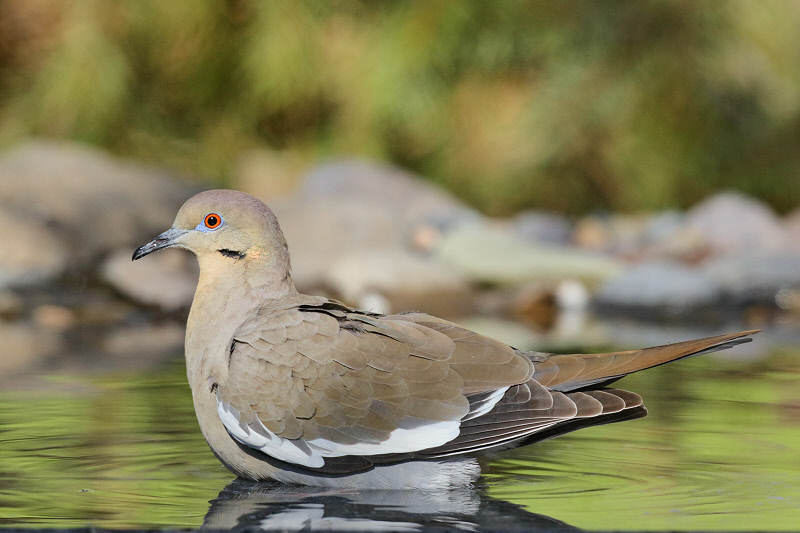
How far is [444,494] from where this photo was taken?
2943mm

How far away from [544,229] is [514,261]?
121 centimetres

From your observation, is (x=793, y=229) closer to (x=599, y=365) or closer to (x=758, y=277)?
(x=758, y=277)

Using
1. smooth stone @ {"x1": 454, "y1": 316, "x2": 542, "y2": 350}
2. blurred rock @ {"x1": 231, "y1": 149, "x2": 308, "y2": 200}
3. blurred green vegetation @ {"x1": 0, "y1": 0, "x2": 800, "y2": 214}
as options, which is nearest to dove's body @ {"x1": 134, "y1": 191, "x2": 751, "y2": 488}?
smooth stone @ {"x1": 454, "y1": 316, "x2": 542, "y2": 350}

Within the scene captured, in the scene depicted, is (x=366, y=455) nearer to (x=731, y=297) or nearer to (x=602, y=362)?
(x=602, y=362)

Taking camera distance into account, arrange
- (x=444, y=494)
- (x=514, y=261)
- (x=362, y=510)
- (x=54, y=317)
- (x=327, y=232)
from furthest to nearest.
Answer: (x=327, y=232) → (x=514, y=261) → (x=54, y=317) → (x=444, y=494) → (x=362, y=510)

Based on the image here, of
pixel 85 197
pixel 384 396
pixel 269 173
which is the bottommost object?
pixel 384 396

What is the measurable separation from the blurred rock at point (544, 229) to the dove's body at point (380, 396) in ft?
18.9

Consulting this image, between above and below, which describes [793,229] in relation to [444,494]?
above

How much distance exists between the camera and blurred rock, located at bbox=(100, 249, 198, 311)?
23.3ft

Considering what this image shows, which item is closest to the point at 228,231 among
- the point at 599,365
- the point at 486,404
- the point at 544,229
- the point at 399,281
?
the point at 486,404

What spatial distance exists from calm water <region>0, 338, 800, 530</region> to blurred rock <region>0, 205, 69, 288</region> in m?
3.22

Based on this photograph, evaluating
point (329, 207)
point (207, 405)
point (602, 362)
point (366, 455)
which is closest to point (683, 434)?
point (602, 362)

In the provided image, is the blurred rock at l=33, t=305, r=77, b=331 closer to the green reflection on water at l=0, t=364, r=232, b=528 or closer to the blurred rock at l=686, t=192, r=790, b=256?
the green reflection on water at l=0, t=364, r=232, b=528

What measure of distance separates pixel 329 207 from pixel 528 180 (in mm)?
2503
